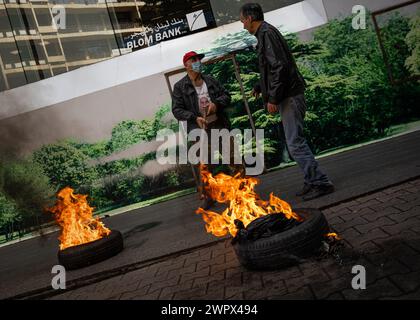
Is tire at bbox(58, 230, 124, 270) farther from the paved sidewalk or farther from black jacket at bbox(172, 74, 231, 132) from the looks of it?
black jacket at bbox(172, 74, 231, 132)

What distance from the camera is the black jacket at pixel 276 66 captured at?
4.65 meters

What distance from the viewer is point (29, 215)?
10750 millimetres

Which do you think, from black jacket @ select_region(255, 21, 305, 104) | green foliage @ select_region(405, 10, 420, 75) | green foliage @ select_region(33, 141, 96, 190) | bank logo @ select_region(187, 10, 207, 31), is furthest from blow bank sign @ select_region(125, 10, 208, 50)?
black jacket @ select_region(255, 21, 305, 104)

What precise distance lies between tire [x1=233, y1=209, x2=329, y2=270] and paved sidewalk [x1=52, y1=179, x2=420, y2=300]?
8 centimetres

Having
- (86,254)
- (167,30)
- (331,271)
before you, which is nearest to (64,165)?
(167,30)

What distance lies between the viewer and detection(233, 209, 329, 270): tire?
3.07 metres

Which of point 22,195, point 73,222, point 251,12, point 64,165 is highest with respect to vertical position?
point 251,12

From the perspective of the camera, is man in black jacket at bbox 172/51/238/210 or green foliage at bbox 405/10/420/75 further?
green foliage at bbox 405/10/420/75

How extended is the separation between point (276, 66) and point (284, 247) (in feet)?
8.00

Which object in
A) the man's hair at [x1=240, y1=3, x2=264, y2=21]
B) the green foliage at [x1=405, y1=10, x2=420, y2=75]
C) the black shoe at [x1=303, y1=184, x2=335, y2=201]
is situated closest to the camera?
the man's hair at [x1=240, y1=3, x2=264, y2=21]

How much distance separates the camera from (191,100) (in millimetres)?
6098

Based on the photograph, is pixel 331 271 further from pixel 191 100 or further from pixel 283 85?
pixel 191 100

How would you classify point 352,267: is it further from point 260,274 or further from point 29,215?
point 29,215
